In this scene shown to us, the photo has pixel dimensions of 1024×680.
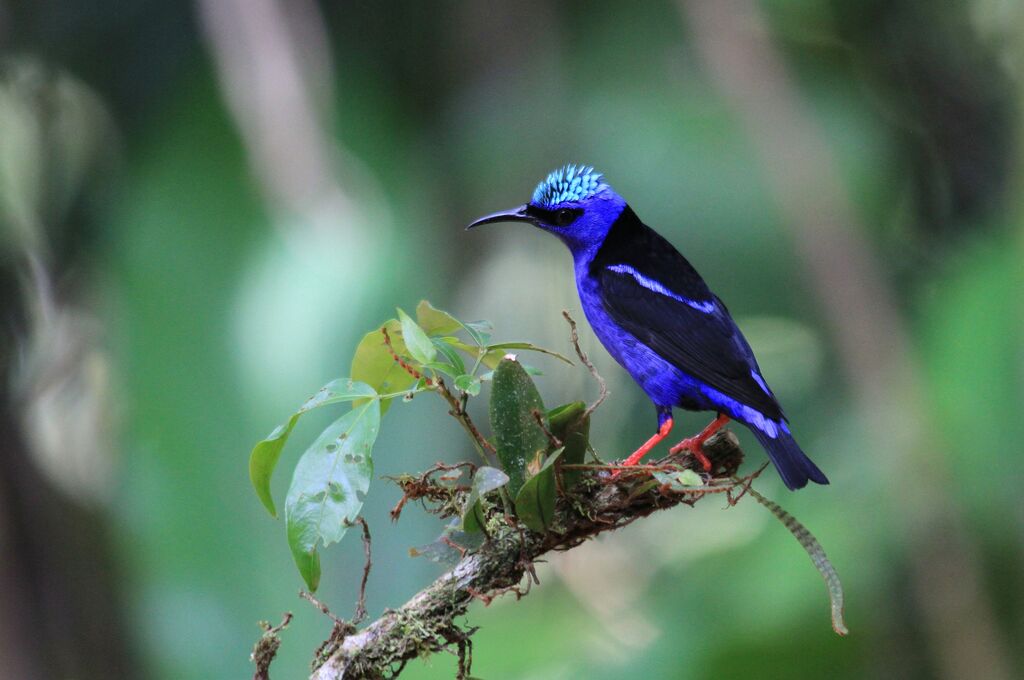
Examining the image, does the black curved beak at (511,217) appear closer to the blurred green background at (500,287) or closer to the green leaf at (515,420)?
the blurred green background at (500,287)

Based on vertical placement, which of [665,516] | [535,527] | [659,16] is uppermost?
[659,16]

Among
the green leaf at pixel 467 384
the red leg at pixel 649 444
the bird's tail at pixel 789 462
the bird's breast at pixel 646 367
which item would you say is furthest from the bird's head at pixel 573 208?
the green leaf at pixel 467 384

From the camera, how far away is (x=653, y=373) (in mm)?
2990

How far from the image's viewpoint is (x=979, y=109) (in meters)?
5.13

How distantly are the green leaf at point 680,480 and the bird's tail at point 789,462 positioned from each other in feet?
2.27

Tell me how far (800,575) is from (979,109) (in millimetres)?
2538

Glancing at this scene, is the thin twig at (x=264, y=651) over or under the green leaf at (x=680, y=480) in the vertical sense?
over

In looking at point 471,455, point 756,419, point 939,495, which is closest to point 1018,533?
point 939,495

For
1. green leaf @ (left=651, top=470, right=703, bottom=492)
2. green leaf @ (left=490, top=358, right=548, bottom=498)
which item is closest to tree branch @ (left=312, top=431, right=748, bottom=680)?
green leaf @ (left=651, top=470, right=703, bottom=492)

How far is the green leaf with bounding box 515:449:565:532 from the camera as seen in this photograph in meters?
1.85

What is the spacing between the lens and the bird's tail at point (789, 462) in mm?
2592

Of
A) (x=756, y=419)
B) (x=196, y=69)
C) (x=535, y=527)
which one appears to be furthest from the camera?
(x=196, y=69)

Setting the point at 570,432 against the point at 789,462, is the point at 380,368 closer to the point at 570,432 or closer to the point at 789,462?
the point at 570,432

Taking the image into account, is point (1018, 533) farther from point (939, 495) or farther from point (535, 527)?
point (535, 527)
